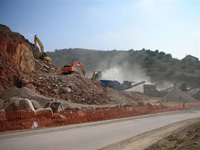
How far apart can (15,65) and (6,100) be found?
23.7ft

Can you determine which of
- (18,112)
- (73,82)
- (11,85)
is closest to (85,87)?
(73,82)

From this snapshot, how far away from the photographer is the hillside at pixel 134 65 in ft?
269

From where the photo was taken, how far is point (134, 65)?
341 feet

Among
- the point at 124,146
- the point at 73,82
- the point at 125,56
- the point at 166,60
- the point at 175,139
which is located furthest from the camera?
the point at 125,56

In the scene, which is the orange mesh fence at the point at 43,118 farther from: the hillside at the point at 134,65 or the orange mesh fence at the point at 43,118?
the hillside at the point at 134,65

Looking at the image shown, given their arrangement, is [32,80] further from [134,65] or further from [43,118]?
[134,65]

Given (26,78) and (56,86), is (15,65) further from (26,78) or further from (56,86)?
(56,86)

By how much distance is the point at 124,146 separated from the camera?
824 centimetres

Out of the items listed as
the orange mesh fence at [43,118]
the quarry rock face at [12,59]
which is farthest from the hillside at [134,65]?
the orange mesh fence at [43,118]

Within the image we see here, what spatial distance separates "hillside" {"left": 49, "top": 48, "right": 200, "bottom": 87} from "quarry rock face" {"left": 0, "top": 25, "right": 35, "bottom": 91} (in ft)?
153

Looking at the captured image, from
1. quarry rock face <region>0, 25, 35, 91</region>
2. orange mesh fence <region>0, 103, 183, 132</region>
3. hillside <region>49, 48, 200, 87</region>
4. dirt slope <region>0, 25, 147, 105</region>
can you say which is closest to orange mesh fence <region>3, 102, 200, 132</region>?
orange mesh fence <region>0, 103, 183, 132</region>

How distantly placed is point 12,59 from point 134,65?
3264 inches

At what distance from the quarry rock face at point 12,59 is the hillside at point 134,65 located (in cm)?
4663

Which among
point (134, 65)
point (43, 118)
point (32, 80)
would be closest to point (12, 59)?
point (32, 80)
